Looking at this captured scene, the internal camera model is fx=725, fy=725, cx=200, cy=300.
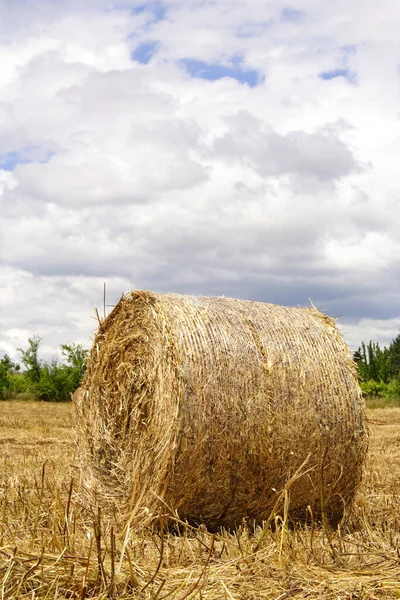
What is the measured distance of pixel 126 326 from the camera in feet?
23.6

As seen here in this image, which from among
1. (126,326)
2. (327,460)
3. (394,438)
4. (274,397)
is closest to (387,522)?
(327,460)

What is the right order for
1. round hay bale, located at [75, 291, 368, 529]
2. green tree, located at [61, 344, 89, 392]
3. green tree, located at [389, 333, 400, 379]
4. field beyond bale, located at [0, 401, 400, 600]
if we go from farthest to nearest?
green tree, located at [389, 333, 400, 379]
green tree, located at [61, 344, 89, 392]
round hay bale, located at [75, 291, 368, 529]
field beyond bale, located at [0, 401, 400, 600]

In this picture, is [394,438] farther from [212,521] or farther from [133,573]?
[133,573]

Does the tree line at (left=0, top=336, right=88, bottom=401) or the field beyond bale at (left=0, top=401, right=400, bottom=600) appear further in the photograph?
the tree line at (left=0, top=336, right=88, bottom=401)

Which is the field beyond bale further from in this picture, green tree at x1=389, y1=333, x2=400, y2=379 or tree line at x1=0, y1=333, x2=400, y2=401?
green tree at x1=389, y1=333, x2=400, y2=379

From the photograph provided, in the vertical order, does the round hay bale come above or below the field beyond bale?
above

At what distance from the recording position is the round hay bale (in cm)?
604

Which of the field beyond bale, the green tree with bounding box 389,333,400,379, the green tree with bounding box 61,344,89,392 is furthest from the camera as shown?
the green tree with bounding box 389,333,400,379

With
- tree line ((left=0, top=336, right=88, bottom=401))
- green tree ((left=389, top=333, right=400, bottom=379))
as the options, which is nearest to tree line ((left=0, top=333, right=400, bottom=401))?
tree line ((left=0, top=336, right=88, bottom=401))

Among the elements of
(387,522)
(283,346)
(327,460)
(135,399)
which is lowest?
(387,522)

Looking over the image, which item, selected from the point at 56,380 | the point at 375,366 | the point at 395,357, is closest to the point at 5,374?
the point at 56,380

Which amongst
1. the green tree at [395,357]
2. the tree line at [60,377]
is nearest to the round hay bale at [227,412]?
the tree line at [60,377]

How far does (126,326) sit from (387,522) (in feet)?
9.92

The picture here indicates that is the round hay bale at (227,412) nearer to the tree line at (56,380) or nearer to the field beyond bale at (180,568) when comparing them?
the field beyond bale at (180,568)
